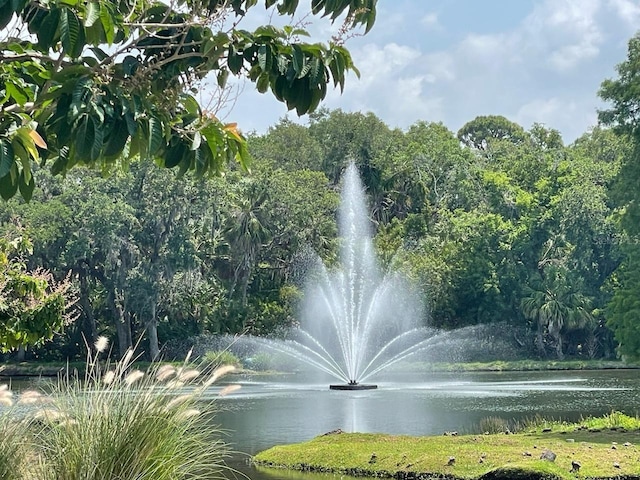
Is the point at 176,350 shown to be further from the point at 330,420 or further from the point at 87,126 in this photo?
the point at 87,126

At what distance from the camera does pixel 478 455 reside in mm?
12750

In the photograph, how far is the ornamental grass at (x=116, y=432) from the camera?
4.82 m

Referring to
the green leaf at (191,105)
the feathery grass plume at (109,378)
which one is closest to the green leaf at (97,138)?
the green leaf at (191,105)

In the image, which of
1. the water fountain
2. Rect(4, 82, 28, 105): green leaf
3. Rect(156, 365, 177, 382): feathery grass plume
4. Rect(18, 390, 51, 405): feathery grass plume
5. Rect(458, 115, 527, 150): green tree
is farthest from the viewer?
Rect(458, 115, 527, 150): green tree

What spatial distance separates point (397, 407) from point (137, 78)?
20.1m

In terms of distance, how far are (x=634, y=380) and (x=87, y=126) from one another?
34141mm

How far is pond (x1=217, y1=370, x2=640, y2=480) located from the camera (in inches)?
724

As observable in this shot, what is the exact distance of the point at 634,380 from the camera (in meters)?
34.2

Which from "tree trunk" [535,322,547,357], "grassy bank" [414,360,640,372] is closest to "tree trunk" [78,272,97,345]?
"grassy bank" [414,360,640,372]

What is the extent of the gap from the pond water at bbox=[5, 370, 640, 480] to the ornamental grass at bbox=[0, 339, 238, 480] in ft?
27.1

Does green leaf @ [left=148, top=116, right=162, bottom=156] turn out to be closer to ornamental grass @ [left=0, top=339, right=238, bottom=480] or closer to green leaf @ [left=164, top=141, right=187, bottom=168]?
green leaf @ [left=164, top=141, right=187, bottom=168]

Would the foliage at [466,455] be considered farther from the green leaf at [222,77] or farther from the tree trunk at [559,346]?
the tree trunk at [559,346]

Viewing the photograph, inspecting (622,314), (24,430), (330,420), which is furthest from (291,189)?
(24,430)

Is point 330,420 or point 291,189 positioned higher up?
point 291,189
